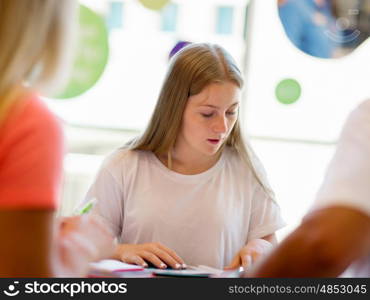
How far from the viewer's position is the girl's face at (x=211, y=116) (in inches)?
83.8

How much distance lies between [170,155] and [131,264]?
48cm

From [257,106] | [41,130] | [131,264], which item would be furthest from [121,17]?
[41,130]

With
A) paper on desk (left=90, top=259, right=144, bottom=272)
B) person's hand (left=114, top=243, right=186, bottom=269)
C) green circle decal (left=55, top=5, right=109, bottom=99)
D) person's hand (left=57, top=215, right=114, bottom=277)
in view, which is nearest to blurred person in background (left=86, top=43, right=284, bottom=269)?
person's hand (left=114, top=243, right=186, bottom=269)

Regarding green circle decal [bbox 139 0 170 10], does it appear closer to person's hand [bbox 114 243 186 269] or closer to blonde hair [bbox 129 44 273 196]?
blonde hair [bbox 129 44 273 196]

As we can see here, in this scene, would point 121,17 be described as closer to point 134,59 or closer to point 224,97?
point 134,59

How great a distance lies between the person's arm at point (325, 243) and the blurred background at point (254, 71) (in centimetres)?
265

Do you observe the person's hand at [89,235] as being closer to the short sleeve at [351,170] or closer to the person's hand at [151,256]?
the short sleeve at [351,170]

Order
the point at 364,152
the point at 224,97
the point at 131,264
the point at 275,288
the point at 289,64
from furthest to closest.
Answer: the point at 289,64
the point at 224,97
the point at 131,264
the point at 275,288
the point at 364,152

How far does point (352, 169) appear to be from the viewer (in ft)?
3.04

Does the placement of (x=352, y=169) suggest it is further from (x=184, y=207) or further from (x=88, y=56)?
(x=88, y=56)

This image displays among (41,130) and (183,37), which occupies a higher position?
(183,37)

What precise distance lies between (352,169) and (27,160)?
0.46 meters

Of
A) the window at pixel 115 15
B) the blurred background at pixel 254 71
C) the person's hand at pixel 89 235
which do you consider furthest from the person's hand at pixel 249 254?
the window at pixel 115 15

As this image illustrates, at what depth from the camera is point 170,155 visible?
2.23m
